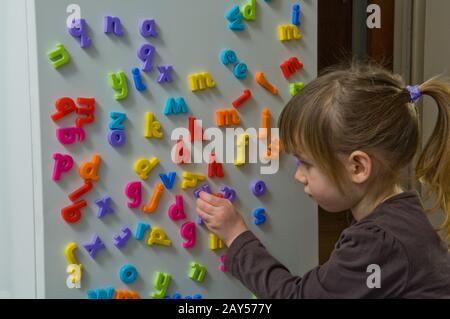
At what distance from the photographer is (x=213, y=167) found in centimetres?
87

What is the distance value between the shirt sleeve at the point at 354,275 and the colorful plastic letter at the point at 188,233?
98mm

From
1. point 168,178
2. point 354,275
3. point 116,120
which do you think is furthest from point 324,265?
point 116,120

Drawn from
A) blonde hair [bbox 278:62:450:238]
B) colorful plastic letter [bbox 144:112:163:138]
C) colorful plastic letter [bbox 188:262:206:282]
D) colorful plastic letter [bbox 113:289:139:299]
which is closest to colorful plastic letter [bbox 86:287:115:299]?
colorful plastic letter [bbox 113:289:139:299]

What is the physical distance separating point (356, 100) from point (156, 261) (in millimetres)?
368

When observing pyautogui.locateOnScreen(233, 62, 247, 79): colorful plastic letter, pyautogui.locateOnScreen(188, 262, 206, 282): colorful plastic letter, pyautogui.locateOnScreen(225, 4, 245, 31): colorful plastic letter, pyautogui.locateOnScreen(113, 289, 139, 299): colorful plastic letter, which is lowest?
pyautogui.locateOnScreen(113, 289, 139, 299): colorful plastic letter

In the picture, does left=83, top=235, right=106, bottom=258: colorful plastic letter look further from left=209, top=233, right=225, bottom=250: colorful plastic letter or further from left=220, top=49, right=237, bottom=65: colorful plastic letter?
left=220, top=49, right=237, bottom=65: colorful plastic letter

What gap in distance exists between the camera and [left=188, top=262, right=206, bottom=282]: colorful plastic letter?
87cm

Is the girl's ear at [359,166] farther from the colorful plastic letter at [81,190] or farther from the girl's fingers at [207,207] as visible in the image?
the colorful plastic letter at [81,190]

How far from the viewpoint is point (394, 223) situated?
814mm

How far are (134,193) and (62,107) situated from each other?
154 mm

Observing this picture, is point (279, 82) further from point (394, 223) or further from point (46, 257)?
point (46, 257)

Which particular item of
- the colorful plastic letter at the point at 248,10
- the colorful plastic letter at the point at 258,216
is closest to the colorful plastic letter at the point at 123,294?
the colorful plastic letter at the point at 258,216

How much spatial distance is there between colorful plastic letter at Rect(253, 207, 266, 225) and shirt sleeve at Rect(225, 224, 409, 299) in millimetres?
90
